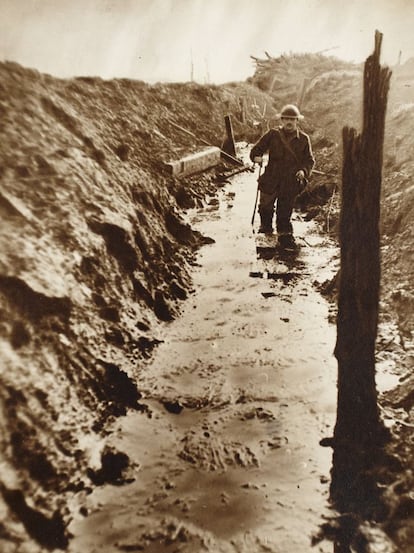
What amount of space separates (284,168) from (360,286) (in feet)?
15.7

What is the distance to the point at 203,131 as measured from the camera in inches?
556

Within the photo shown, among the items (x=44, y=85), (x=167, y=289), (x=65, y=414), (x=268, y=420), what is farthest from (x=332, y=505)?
(x=44, y=85)

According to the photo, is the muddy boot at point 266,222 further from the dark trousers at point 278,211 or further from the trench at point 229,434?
the trench at point 229,434

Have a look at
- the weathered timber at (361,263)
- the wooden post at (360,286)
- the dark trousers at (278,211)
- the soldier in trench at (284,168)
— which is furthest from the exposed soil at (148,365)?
the soldier in trench at (284,168)

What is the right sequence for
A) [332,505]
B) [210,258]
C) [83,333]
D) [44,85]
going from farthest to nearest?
[210,258] < [44,85] < [83,333] < [332,505]

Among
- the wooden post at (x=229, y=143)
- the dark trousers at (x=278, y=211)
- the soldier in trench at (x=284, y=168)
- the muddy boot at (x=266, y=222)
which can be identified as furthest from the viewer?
the wooden post at (x=229, y=143)

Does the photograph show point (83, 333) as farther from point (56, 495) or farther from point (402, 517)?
point (402, 517)

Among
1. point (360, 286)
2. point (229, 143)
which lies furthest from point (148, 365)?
point (229, 143)

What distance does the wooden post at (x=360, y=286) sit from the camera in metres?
2.62

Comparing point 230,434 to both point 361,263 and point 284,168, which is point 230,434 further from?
point 284,168

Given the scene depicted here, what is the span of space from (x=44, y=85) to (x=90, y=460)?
3.94 meters

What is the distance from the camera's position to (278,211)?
7539 mm

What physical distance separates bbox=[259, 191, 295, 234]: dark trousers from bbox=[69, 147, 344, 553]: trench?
2164 millimetres

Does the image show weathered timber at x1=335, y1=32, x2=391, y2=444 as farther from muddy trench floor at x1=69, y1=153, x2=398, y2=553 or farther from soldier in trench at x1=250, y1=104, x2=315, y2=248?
soldier in trench at x1=250, y1=104, x2=315, y2=248
